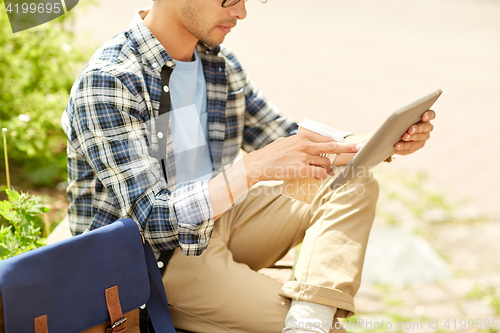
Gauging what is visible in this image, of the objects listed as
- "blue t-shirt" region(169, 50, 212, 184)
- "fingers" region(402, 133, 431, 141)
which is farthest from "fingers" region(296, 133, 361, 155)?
"blue t-shirt" region(169, 50, 212, 184)

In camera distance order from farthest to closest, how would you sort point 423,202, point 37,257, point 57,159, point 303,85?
point 303,85
point 423,202
point 57,159
point 37,257

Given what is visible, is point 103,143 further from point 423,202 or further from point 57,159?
point 423,202

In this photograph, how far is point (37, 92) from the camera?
2.96 m

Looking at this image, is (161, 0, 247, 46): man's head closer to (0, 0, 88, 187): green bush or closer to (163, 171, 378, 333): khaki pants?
(163, 171, 378, 333): khaki pants

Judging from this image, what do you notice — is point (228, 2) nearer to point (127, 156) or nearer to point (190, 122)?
point (190, 122)

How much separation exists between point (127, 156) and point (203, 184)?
27 centimetres

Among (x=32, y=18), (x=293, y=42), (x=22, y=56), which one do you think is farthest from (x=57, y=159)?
(x=293, y=42)

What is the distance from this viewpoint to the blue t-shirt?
1.88 meters

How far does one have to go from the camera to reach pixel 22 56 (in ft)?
9.76

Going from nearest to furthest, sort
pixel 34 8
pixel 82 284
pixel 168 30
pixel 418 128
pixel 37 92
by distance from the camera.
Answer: pixel 82 284 < pixel 418 128 < pixel 168 30 < pixel 37 92 < pixel 34 8

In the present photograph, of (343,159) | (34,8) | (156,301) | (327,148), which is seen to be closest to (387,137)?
(327,148)

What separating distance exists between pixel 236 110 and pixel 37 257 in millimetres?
1183

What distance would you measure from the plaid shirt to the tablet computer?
512 millimetres

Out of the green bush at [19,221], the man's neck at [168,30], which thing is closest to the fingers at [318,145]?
the man's neck at [168,30]
